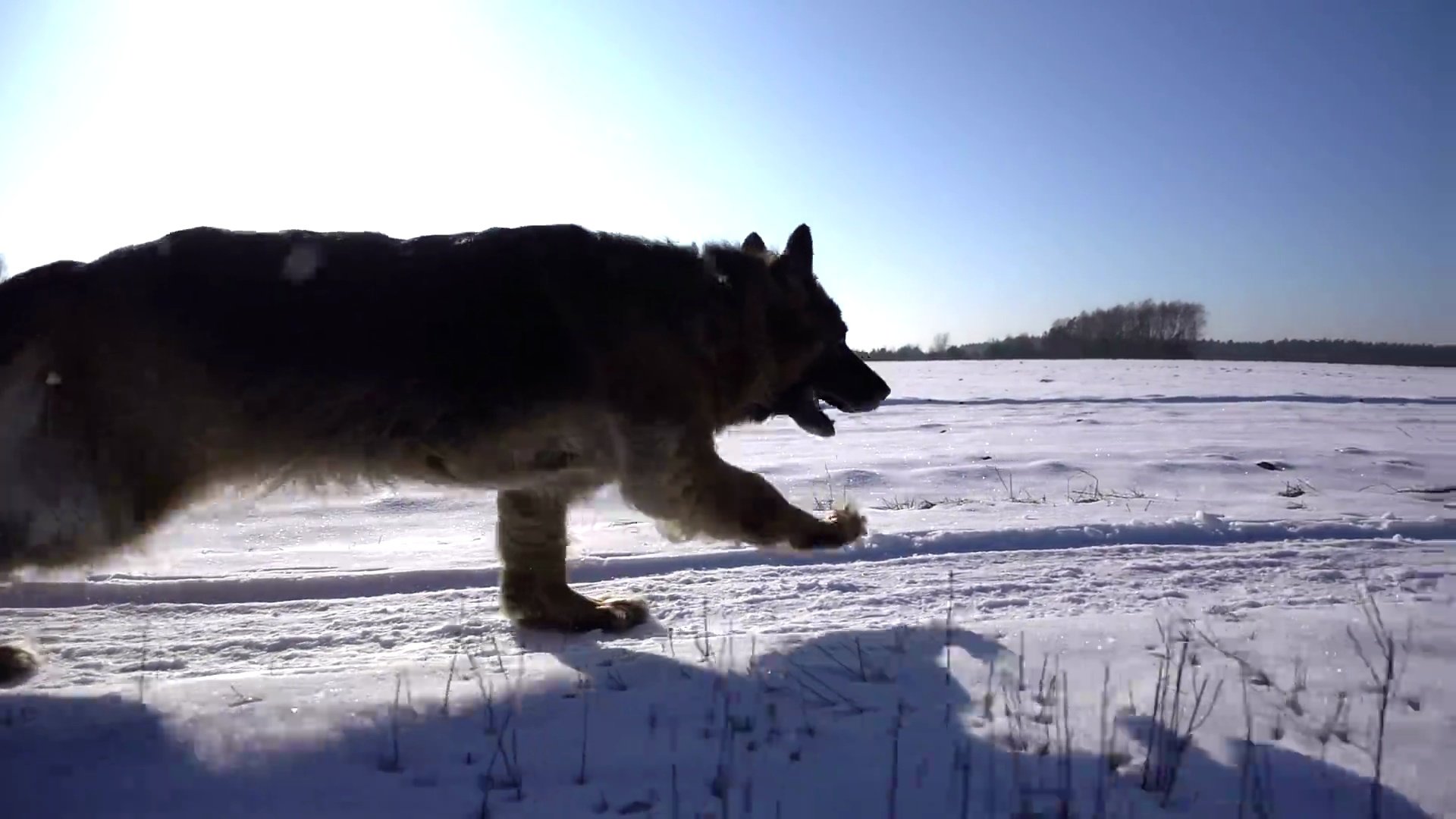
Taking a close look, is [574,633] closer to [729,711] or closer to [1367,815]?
[729,711]

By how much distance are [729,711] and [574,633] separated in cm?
150

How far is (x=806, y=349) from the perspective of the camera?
4801mm

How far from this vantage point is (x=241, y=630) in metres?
3.73

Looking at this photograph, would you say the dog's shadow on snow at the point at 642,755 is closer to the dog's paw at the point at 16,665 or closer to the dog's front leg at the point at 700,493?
the dog's paw at the point at 16,665

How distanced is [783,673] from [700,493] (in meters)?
1.27

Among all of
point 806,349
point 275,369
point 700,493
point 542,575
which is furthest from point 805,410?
point 275,369

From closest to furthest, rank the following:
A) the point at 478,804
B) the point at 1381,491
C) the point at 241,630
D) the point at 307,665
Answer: the point at 478,804
the point at 307,665
the point at 241,630
the point at 1381,491

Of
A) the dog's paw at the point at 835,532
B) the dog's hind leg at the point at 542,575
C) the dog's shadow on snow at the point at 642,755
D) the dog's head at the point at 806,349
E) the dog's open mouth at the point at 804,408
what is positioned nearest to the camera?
the dog's shadow on snow at the point at 642,755

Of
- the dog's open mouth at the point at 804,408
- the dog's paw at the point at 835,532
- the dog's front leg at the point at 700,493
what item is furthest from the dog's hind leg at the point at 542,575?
the dog's open mouth at the point at 804,408

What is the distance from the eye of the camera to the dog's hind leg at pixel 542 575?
3875mm

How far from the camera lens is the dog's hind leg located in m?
3.88

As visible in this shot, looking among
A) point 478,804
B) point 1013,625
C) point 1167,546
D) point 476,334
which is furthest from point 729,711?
point 1167,546

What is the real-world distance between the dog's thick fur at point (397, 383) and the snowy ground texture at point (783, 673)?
30 centimetres

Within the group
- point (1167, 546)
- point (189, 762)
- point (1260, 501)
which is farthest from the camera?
point (1260, 501)
